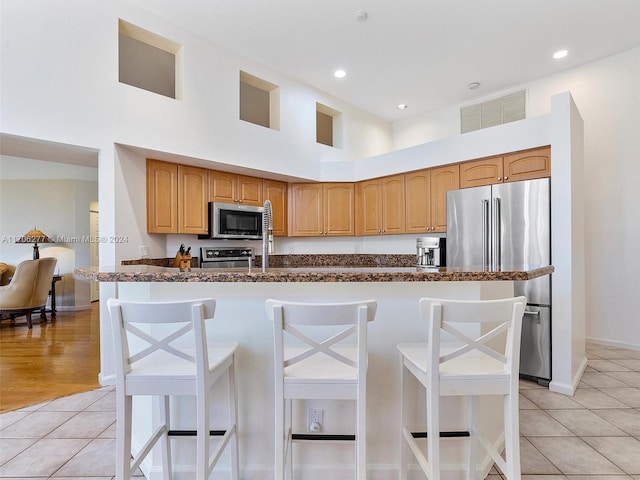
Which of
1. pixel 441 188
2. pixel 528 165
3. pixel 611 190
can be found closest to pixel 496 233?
pixel 528 165

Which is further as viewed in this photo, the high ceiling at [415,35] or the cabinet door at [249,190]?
the cabinet door at [249,190]

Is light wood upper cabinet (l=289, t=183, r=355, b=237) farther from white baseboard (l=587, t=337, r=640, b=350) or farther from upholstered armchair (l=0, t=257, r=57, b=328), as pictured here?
upholstered armchair (l=0, t=257, r=57, b=328)

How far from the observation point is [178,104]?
3.43 metres

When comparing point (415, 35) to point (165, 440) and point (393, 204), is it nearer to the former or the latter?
point (393, 204)

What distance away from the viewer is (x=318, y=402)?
1782 mm

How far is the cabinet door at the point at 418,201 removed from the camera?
14.0ft

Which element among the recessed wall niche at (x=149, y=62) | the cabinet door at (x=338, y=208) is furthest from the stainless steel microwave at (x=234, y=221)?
the recessed wall niche at (x=149, y=62)

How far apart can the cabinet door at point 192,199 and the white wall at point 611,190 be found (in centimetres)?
453

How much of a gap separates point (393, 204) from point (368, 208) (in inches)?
15.8

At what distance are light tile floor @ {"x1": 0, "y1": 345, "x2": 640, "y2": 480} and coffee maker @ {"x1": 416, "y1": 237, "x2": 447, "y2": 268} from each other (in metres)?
1.56

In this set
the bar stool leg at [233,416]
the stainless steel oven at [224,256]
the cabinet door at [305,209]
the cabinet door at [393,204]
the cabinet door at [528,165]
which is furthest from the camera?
the cabinet door at [305,209]

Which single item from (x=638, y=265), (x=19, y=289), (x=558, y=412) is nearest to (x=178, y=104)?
(x=19, y=289)

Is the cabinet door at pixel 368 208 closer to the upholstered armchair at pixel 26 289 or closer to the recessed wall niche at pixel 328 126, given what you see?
the recessed wall niche at pixel 328 126

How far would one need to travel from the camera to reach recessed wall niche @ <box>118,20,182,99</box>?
3371mm
